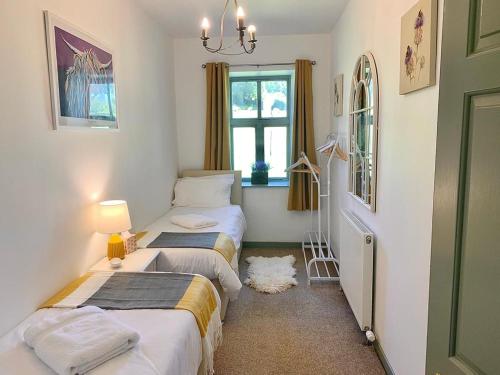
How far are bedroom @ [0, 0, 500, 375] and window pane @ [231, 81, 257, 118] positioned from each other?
0.26 meters

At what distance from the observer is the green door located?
731 mm

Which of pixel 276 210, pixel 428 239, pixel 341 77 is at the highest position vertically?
pixel 341 77

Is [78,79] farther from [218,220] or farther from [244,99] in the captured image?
[244,99]

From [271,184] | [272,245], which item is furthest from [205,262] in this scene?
[271,184]

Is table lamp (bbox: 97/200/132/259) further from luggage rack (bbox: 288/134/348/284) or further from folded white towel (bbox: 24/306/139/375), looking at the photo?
luggage rack (bbox: 288/134/348/284)

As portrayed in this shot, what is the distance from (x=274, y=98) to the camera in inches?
181

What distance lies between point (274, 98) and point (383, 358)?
333cm

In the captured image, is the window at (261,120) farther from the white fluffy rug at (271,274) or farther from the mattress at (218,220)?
the white fluffy rug at (271,274)

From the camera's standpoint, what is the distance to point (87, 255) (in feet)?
7.48

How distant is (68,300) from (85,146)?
0.97 meters

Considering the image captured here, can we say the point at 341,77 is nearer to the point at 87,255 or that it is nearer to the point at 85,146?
the point at 85,146

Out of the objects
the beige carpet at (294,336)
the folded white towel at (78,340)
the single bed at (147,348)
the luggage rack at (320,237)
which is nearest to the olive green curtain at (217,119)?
the luggage rack at (320,237)

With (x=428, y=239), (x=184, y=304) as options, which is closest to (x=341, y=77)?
(x=428, y=239)

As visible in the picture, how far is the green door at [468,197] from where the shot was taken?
2.40 feet
